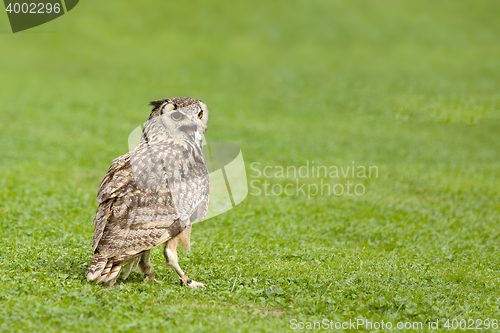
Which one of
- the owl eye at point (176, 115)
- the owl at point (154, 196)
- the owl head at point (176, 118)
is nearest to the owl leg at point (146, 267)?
the owl at point (154, 196)

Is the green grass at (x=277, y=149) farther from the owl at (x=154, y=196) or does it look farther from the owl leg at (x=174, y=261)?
the owl at (x=154, y=196)

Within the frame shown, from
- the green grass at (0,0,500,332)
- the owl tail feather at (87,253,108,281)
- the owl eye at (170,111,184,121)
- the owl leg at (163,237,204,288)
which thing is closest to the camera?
the owl tail feather at (87,253,108,281)

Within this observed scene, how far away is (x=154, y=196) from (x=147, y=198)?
0.11 m

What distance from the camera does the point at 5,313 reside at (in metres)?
6.25

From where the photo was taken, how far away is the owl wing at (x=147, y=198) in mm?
7414

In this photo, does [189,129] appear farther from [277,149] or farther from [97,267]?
[277,149]

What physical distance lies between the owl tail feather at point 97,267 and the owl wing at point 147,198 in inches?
3.2

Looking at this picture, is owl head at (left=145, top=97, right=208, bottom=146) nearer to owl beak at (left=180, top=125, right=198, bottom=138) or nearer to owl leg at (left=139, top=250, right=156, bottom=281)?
owl beak at (left=180, top=125, right=198, bottom=138)

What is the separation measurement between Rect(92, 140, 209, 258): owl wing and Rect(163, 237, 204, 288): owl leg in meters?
0.25

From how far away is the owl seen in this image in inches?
291

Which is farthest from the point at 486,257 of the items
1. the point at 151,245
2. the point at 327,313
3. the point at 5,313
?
the point at 5,313

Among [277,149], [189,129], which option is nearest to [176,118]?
[189,129]

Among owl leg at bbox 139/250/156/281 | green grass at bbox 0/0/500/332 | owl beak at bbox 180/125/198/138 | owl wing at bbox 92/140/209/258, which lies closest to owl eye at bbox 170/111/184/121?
owl beak at bbox 180/125/198/138

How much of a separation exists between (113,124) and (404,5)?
36.3 metres
